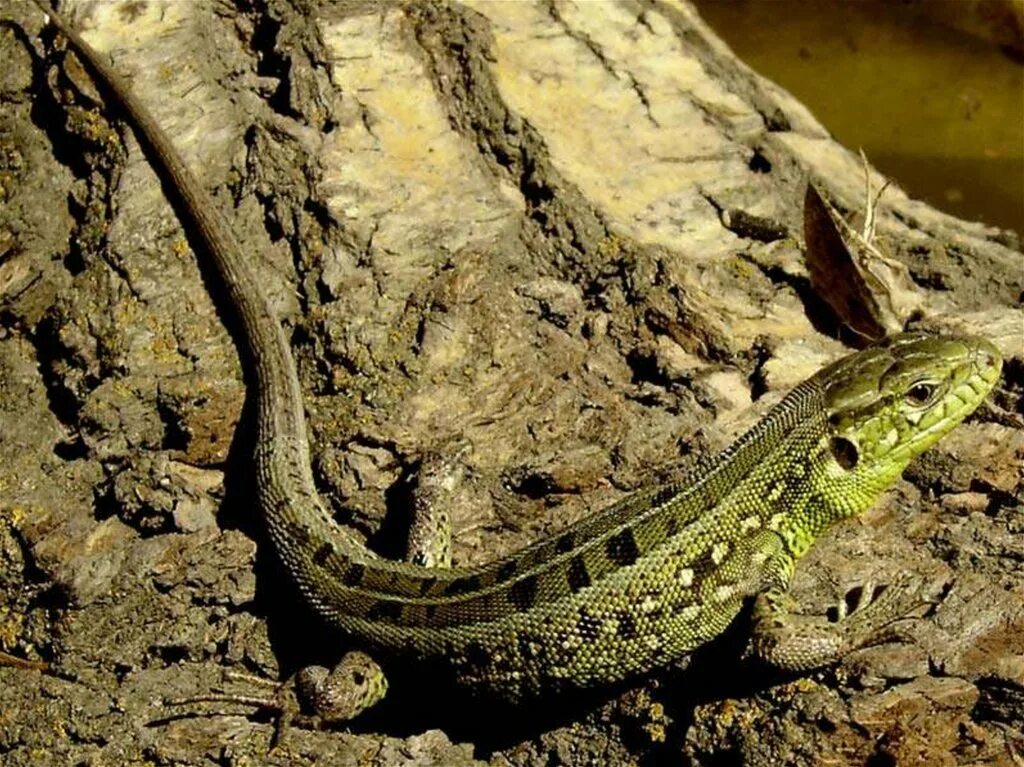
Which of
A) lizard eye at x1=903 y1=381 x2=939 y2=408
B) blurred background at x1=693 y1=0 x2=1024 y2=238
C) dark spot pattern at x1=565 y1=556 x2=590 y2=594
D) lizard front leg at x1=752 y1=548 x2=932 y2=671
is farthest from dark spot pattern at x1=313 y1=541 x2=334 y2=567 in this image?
blurred background at x1=693 y1=0 x2=1024 y2=238

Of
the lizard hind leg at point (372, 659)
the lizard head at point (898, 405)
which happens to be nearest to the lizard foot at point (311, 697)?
the lizard hind leg at point (372, 659)

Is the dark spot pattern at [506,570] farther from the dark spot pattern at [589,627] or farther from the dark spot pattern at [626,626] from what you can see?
the dark spot pattern at [626,626]

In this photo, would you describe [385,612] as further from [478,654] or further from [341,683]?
[478,654]

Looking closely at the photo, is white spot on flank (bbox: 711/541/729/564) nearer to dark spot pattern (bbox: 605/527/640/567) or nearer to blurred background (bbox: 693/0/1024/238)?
dark spot pattern (bbox: 605/527/640/567)

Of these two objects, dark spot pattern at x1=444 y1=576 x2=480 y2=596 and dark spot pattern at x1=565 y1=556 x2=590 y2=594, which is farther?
dark spot pattern at x1=444 y1=576 x2=480 y2=596

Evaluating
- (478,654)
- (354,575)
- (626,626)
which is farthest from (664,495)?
(354,575)

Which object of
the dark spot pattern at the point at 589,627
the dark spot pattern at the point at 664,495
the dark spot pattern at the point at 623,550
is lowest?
the dark spot pattern at the point at 589,627
